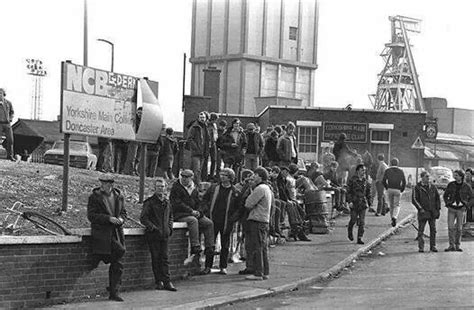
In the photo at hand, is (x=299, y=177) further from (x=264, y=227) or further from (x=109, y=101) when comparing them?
(x=109, y=101)

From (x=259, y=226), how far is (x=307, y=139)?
32113 millimetres

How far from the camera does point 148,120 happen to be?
579 inches

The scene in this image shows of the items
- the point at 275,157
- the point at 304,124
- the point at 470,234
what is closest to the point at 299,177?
the point at 275,157

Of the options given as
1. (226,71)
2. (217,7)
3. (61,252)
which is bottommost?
(61,252)

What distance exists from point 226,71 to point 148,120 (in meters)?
44.6

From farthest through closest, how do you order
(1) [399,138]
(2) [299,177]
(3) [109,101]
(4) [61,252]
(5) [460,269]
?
1. (1) [399,138]
2. (2) [299,177]
3. (5) [460,269]
4. (3) [109,101]
5. (4) [61,252]

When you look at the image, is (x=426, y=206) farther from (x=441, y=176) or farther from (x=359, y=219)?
(x=441, y=176)

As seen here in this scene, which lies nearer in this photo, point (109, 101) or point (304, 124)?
point (109, 101)

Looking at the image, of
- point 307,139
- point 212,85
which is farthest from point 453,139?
point 212,85

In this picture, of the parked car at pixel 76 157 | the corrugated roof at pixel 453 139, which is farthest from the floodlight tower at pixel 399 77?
the parked car at pixel 76 157

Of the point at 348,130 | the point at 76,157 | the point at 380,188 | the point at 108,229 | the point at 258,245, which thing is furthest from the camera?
the point at 348,130

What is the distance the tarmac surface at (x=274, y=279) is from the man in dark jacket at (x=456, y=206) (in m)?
1.84

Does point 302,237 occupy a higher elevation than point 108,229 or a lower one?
lower

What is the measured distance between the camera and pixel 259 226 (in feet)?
47.1
